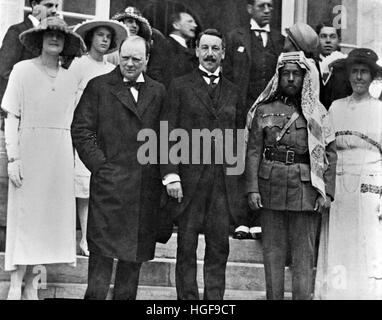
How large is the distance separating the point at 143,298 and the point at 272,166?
134 cm

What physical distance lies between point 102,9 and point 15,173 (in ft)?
5.46

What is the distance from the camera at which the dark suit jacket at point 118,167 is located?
5797 mm

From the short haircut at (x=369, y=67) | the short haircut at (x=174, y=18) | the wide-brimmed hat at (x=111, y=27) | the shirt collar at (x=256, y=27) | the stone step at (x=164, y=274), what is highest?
the short haircut at (x=174, y=18)

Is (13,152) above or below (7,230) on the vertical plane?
above

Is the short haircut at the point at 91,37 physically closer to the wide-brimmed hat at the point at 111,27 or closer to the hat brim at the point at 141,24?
the wide-brimmed hat at the point at 111,27

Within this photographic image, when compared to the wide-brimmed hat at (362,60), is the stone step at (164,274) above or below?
below

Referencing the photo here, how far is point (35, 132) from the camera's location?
19.6 feet

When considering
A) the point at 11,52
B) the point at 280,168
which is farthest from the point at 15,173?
the point at 280,168

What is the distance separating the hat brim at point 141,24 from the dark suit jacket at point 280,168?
103cm

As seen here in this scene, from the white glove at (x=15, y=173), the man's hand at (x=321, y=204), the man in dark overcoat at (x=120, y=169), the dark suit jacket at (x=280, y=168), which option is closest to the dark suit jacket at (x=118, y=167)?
the man in dark overcoat at (x=120, y=169)

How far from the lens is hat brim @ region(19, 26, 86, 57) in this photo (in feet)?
19.8

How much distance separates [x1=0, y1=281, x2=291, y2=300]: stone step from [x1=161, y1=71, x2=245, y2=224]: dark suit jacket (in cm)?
66
